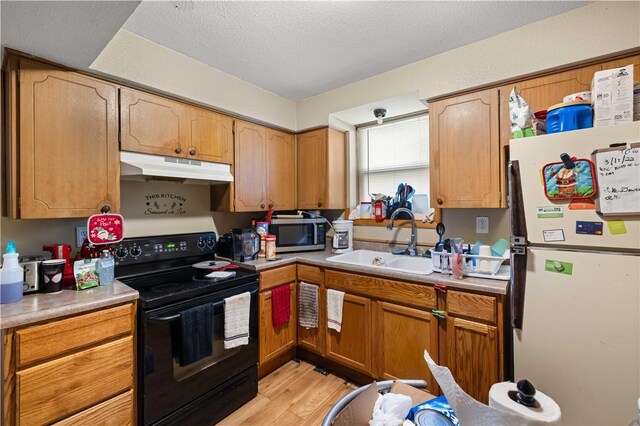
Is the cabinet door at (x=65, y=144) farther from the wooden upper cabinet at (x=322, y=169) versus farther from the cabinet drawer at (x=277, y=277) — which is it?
the wooden upper cabinet at (x=322, y=169)

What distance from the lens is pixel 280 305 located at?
2176mm

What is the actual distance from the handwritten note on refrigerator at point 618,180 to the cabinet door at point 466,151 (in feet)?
2.27

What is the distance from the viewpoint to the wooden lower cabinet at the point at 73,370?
44.1 inches

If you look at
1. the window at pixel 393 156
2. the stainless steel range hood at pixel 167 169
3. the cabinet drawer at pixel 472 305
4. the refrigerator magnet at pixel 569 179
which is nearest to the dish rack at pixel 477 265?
the cabinet drawer at pixel 472 305

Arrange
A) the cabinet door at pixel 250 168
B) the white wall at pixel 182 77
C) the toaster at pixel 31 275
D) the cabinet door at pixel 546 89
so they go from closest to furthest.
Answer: the toaster at pixel 31 275 → the cabinet door at pixel 546 89 → the white wall at pixel 182 77 → the cabinet door at pixel 250 168

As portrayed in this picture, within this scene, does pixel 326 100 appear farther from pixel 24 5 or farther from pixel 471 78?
pixel 24 5

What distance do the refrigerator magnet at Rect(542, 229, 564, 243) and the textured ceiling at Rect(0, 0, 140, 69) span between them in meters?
1.94

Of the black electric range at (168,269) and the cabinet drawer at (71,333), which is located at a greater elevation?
the black electric range at (168,269)

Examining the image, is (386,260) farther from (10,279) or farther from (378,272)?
(10,279)

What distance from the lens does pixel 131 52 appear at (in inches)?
68.3

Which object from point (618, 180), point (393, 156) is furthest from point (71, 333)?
point (393, 156)

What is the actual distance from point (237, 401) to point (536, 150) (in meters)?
2.22

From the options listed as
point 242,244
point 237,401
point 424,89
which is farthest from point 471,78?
point 237,401

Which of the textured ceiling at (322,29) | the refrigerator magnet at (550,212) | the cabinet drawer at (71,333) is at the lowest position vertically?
the cabinet drawer at (71,333)
